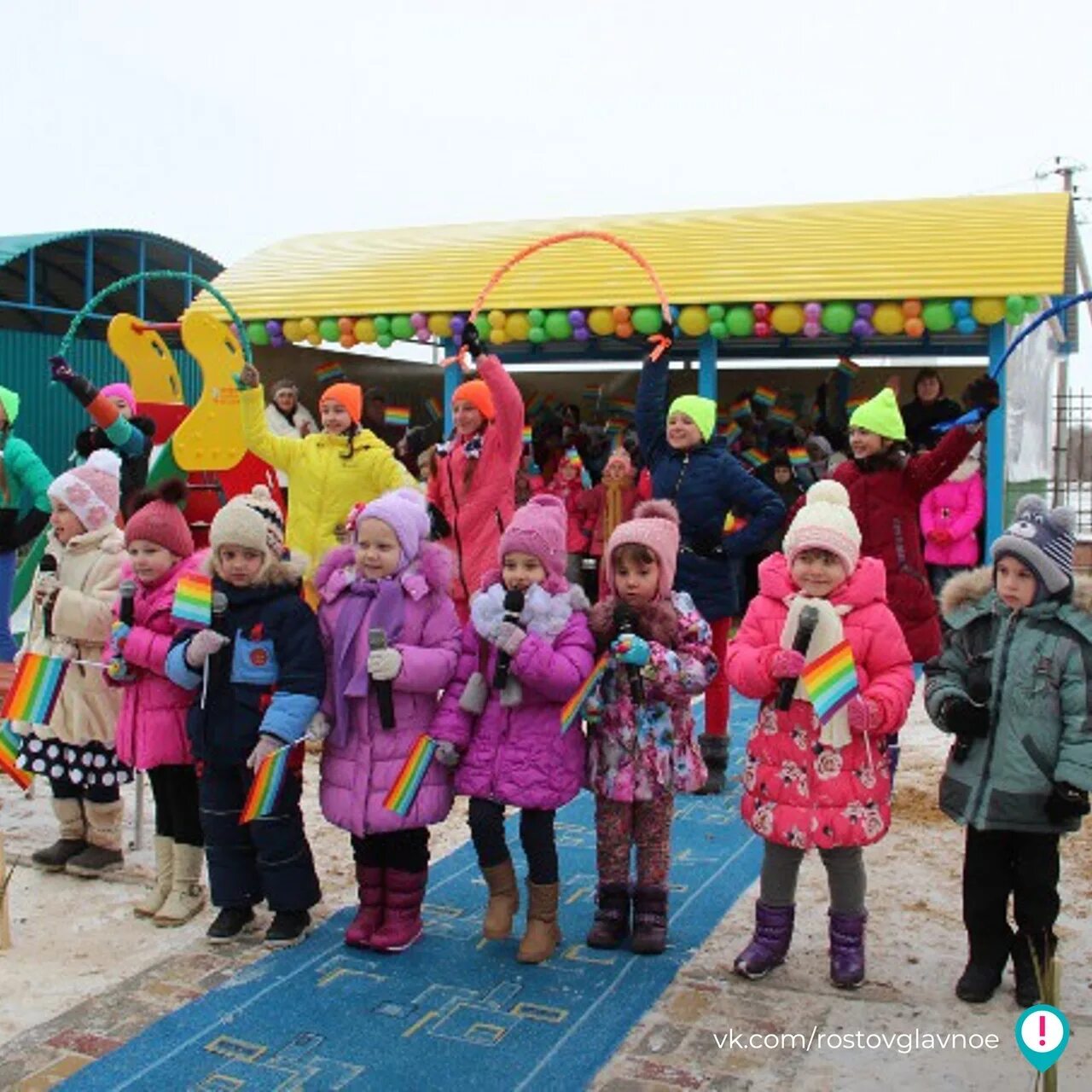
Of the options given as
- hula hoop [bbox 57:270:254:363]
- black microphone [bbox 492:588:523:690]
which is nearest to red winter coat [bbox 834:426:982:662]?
black microphone [bbox 492:588:523:690]

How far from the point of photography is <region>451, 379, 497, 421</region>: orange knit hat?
6125mm

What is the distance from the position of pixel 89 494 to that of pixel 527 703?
6.65ft

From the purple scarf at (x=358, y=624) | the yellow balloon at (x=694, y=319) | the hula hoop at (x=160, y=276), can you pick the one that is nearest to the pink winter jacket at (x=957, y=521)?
the yellow balloon at (x=694, y=319)

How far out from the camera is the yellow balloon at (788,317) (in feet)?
35.4

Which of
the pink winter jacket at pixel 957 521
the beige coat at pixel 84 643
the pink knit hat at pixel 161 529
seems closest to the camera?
the pink knit hat at pixel 161 529

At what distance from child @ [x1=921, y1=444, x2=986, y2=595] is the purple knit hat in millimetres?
7172

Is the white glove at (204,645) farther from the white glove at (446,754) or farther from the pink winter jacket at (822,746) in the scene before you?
the pink winter jacket at (822,746)

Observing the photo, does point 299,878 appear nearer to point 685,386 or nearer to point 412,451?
point 412,451

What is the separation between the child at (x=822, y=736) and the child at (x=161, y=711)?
6.15ft

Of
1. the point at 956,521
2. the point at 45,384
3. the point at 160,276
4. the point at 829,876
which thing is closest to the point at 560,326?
the point at 956,521

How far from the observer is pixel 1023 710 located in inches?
146

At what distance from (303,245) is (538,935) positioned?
12085mm

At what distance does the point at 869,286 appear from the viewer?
10711 millimetres

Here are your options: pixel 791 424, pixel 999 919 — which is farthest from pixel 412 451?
pixel 999 919
